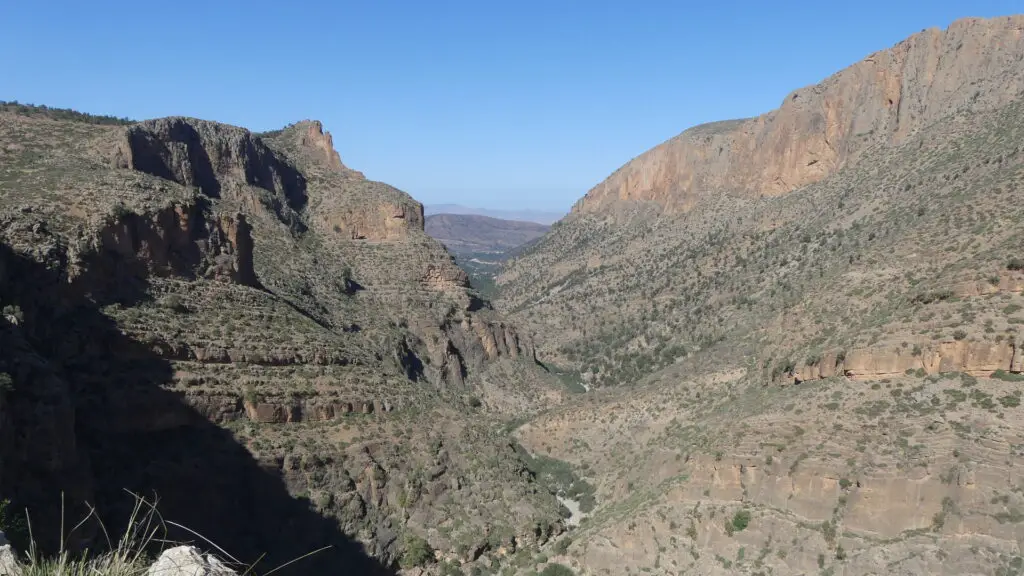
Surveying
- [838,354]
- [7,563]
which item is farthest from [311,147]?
[7,563]

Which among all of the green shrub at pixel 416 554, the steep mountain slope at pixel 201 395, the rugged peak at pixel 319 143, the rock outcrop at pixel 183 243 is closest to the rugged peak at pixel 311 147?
the rugged peak at pixel 319 143

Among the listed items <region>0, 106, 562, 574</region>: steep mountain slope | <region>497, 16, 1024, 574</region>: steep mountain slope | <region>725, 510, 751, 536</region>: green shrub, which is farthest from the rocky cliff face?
<region>0, 106, 562, 574</region>: steep mountain slope

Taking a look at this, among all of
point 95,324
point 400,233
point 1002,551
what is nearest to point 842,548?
point 1002,551

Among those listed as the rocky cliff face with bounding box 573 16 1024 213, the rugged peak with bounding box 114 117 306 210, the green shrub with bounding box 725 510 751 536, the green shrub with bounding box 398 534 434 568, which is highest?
the rocky cliff face with bounding box 573 16 1024 213

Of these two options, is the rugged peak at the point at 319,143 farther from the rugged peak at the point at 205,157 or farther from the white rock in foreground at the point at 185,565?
the white rock in foreground at the point at 185,565

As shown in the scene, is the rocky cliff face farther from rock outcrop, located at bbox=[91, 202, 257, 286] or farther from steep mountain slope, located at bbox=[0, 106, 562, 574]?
rock outcrop, located at bbox=[91, 202, 257, 286]

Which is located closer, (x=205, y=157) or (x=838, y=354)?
(x=838, y=354)

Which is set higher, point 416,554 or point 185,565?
point 185,565

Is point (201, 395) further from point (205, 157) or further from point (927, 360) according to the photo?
point (205, 157)

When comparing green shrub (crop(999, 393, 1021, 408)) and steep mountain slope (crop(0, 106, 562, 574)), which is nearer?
green shrub (crop(999, 393, 1021, 408))
